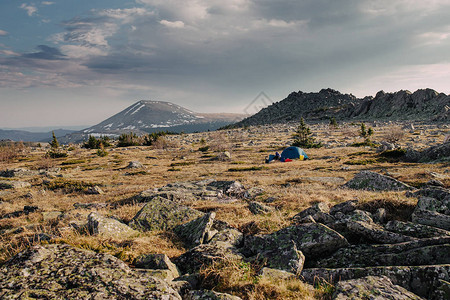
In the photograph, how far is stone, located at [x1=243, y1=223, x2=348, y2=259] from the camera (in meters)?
6.03

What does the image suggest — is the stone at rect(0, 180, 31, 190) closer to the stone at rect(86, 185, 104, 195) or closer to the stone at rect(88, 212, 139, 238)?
the stone at rect(86, 185, 104, 195)

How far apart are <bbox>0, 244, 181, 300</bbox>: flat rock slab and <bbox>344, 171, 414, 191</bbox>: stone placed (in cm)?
1443

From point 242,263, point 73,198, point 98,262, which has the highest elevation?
point 98,262

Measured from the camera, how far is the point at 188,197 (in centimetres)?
1478

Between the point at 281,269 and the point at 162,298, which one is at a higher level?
the point at 162,298

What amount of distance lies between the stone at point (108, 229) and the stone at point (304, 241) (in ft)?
13.9

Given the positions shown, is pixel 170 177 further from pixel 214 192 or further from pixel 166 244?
pixel 166 244

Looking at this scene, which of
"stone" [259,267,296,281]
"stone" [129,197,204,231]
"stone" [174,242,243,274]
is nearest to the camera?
"stone" [259,267,296,281]

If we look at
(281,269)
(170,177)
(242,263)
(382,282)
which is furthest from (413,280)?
(170,177)

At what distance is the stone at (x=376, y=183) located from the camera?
44.9ft

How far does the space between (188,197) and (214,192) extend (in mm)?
2130

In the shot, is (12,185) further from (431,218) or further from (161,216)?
(431,218)

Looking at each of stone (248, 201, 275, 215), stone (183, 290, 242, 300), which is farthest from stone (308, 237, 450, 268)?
stone (248, 201, 275, 215)

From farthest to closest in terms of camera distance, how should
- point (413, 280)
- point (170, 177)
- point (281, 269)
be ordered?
point (170, 177), point (281, 269), point (413, 280)
